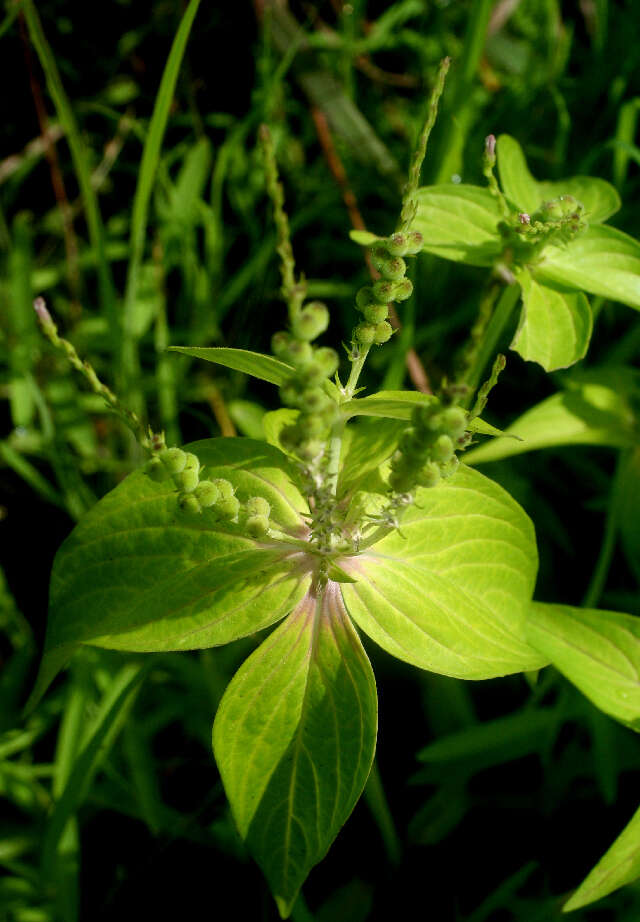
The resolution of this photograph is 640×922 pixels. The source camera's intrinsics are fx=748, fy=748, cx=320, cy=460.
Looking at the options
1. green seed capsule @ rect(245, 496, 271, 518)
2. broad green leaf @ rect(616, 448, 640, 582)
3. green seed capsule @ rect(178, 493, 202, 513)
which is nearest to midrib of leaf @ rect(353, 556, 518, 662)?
green seed capsule @ rect(245, 496, 271, 518)

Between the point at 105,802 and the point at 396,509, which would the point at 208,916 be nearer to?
the point at 105,802

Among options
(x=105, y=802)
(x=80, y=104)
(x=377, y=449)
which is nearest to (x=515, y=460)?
(x=377, y=449)

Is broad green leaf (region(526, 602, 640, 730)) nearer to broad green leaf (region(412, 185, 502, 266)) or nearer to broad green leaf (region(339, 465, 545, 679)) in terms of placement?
broad green leaf (region(339, 465, 545, 679))

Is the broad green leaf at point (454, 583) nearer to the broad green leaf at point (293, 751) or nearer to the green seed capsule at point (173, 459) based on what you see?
the broad green leaf at point (293, 751)

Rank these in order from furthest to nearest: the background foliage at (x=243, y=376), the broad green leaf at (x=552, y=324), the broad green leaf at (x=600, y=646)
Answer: the background foliage at (x=243, y=376)
the broad green leaf at (x=552, y=324)
the broad green leaf at (x=600, y=646)

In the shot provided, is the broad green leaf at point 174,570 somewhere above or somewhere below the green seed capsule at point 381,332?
below

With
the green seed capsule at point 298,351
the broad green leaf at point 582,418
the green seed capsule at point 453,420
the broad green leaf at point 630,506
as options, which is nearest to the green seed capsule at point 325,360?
the green seed capsule at point 298,351

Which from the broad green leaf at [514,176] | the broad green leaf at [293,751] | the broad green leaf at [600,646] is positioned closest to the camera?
the broad green leaf at [293,751]
